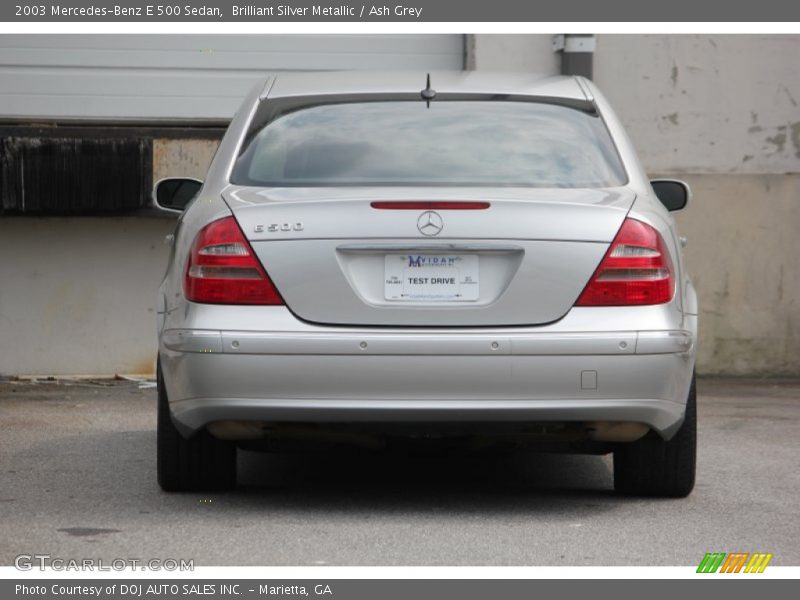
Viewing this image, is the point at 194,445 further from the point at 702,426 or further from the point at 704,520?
the point at 702,426

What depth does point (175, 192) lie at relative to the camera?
6.91 meters

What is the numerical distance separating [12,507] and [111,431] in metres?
Result: 2.50

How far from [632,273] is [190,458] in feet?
5.81

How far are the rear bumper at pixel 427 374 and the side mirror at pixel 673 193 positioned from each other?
140 centimetres

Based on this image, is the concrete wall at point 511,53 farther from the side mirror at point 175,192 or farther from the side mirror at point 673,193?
the side mirror at point 175,192

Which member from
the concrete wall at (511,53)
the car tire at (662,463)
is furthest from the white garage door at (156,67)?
the car tire at (662,463)

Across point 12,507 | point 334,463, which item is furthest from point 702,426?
point 12,507

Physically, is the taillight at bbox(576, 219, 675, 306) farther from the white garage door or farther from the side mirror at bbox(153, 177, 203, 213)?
the white garage door

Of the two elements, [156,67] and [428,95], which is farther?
[156,67]

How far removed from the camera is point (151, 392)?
10.6 metres

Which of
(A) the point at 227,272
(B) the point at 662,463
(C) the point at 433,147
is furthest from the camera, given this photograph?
(B) the point at 662,463

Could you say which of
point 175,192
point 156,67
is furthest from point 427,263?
point 156,67

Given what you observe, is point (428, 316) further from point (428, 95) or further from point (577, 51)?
point (577, 51)

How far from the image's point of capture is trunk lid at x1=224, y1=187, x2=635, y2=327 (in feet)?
17.7
